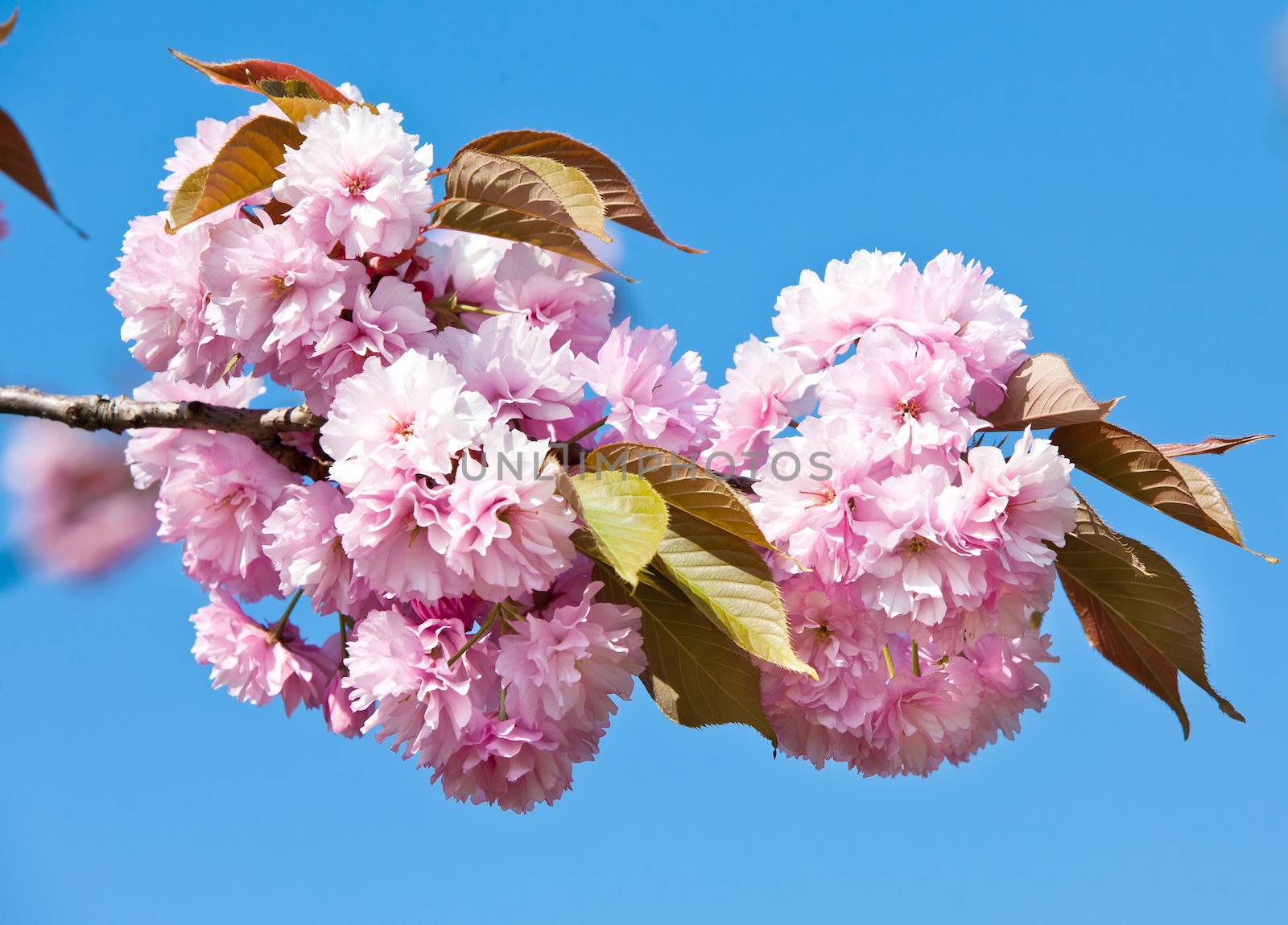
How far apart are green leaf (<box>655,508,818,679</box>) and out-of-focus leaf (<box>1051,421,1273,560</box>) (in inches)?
21.4

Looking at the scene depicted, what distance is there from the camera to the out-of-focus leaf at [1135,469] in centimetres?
→ 170

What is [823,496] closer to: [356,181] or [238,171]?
[356,181]

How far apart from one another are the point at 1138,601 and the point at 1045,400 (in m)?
0.38

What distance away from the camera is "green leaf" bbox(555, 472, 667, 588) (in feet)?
4.55

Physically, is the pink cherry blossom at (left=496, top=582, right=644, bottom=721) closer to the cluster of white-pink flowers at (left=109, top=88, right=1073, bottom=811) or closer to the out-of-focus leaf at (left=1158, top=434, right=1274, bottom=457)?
the cluster of white-pink flowers at (left=109, top=88, right=1073, bottom=811)

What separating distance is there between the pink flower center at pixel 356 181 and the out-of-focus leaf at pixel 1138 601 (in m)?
1.12

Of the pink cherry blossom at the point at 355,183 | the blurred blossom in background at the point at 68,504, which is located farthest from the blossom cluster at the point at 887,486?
the blurred blossom in background at the point at 68,504

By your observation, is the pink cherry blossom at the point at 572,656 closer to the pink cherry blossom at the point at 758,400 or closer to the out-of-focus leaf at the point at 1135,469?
the pink cherry blossom at the point at 758,400

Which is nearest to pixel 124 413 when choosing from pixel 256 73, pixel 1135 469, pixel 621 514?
pixel 256 73

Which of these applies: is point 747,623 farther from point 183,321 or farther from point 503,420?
point 183,321

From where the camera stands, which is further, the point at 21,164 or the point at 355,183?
the point at 355,183

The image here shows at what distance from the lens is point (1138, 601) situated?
1.82 meters

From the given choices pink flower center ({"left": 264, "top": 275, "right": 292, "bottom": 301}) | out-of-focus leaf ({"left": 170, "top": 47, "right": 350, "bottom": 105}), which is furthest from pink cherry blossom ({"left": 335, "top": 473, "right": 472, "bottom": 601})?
out-of-focus leaf ({"left": 170, "top": 47, "right": 350, "bottom": 105})

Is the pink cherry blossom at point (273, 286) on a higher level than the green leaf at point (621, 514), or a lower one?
higher
